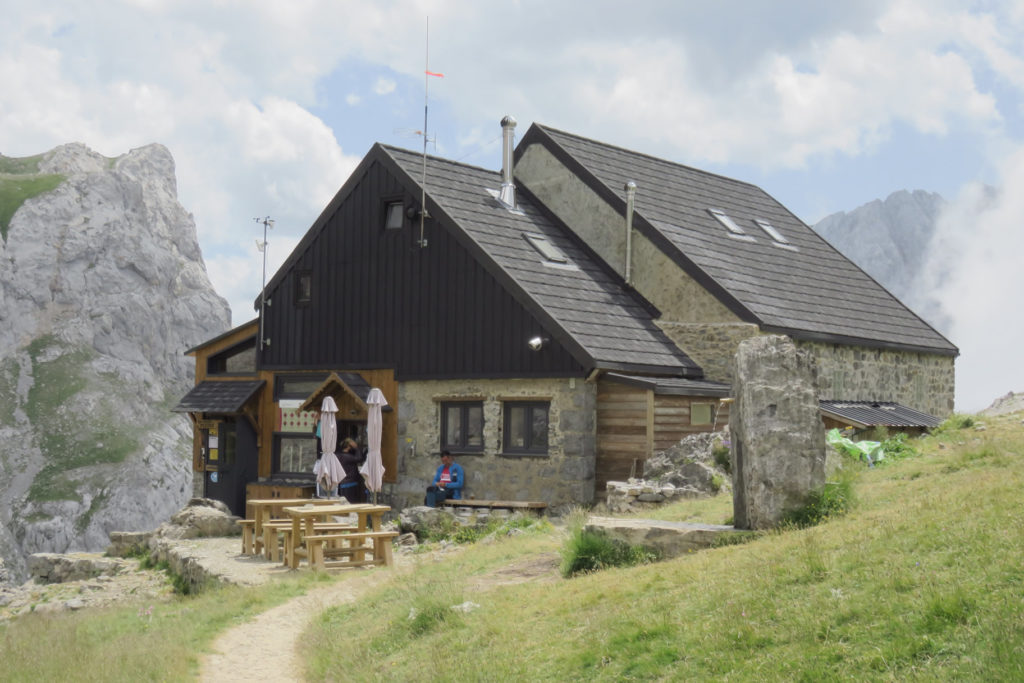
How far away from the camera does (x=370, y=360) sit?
23.9 meters

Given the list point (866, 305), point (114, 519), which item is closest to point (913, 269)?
point (114, 519)

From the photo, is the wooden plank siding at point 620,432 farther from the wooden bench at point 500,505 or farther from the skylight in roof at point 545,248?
the skylight in roof at point 545,248

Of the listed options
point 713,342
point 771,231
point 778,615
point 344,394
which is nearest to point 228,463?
point 344,394

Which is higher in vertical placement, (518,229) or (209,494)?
(518,229)

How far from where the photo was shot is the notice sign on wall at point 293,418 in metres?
25.1

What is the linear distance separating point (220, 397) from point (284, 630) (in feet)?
49.8

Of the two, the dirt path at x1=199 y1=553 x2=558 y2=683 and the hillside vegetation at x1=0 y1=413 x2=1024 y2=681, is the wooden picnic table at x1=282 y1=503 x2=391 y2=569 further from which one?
the hillside vegetation at x1=0 y1=413 x2=1024 y2=681

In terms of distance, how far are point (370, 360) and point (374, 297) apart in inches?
54.4

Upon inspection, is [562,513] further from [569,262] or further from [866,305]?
[866,305]

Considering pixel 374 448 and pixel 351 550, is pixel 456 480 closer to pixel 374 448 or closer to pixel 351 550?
pixel 374 448

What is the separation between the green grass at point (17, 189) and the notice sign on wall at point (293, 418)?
112972 mm

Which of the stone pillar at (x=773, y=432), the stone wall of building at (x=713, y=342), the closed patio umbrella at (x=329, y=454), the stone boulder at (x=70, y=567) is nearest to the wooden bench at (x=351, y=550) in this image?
the closed patio umbrella at (x=329, y=454)

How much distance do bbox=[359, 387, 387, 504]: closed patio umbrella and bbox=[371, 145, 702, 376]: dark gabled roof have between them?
3.44 m

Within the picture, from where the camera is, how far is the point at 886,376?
25969mm
